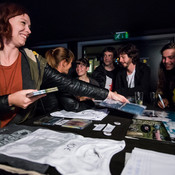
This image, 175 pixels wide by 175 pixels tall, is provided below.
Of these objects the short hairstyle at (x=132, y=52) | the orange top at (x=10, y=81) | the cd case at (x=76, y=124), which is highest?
the short hairstyle at (x=132, y=52)

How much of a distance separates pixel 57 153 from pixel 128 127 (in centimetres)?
57

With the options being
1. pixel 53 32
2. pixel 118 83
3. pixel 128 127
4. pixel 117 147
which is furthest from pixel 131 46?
pixel 53 32

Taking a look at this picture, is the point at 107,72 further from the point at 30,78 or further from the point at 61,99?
the point at 30,78

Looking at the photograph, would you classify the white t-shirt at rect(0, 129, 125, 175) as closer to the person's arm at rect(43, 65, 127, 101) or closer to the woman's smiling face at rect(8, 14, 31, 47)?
the person's arm at rect(43, 65, 127, 101)

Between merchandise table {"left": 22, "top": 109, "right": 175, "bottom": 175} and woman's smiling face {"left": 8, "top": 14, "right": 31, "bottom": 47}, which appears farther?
woman's smiling face {"left": 8, "top": 14, "right": 31, "bottom": 47}

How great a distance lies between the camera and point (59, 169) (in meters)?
0.52

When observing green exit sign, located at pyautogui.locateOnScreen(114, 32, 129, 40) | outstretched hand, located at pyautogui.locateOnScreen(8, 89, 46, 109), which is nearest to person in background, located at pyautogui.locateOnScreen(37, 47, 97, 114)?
outstretched hand, located at pyautogui.locateOnScreen(8, 89, 46, 109)

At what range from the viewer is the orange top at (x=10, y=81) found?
111 cm

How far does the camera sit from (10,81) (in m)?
1.14

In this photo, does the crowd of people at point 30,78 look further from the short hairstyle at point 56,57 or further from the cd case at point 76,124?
the cd case at point 76,124

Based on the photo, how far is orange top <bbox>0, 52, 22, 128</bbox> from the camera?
111 cm

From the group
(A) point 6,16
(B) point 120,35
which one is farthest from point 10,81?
(B) point 120,35

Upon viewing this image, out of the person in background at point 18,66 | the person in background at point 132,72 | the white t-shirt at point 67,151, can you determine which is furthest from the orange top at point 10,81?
the person in background at point 132,72

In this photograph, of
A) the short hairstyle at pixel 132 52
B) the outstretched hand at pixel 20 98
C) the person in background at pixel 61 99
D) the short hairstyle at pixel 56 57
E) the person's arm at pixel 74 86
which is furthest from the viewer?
the short hairstyle at pixel 132 52
